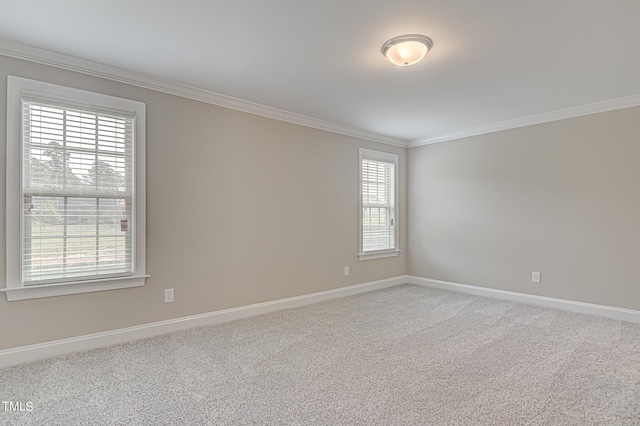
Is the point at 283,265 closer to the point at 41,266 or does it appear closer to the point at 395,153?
the point at 41,266

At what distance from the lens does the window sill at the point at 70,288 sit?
8.72ft

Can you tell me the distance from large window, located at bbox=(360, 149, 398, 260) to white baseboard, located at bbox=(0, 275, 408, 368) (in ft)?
2.95

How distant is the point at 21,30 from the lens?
2443 millimetres

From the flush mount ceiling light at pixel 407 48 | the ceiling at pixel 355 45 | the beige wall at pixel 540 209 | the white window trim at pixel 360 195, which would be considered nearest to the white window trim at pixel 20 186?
the ceiling at pixel 355 45

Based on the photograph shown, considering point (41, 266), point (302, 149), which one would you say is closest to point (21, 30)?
point (41, 266)

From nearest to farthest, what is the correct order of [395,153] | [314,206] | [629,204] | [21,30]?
[21,30] < [629,204] < [314,206] < [395,153]

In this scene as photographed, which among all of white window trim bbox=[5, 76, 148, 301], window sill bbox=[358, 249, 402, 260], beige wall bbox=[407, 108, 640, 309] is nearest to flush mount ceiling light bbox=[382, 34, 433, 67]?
white window trim bbox=[5, 76, 148, 301]

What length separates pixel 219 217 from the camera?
3.75m

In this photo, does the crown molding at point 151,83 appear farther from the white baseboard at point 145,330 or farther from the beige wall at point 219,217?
the white baseboard at point 145,330

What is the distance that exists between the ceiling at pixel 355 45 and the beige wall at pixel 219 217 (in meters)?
0.36

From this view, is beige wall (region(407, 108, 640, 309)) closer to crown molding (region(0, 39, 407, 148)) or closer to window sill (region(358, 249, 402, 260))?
window sill (region(358, 249, 402, 260))

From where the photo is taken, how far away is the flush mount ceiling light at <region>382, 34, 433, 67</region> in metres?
2.49

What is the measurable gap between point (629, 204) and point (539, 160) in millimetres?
1023

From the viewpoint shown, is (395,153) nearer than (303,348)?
No
